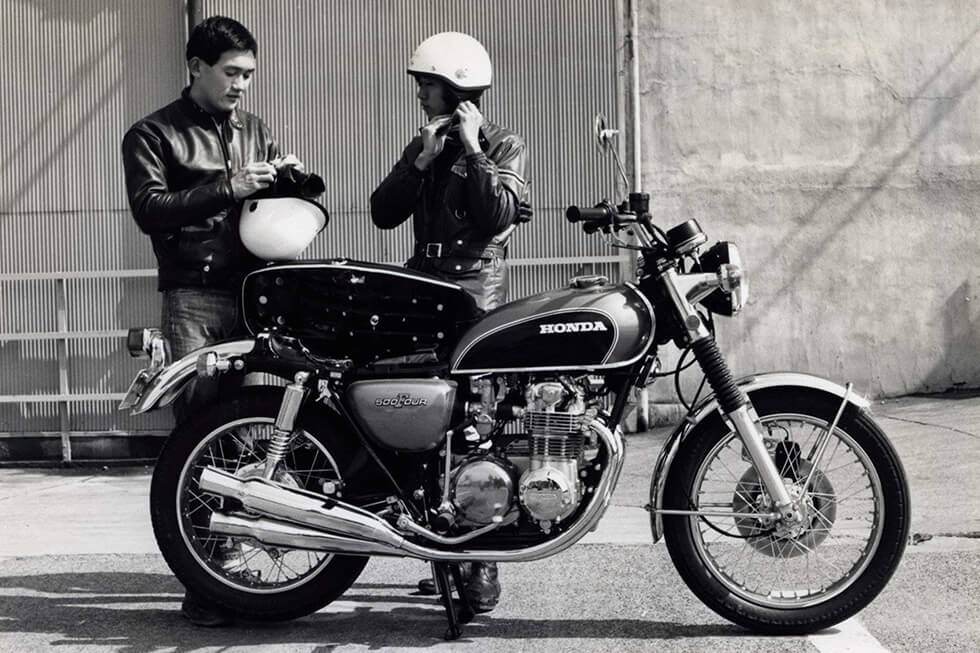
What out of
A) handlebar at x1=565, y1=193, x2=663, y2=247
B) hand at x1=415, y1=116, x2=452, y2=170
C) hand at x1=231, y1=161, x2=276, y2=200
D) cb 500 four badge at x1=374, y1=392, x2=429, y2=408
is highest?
hand at x1=415, y1=116, x2=452, y2=170

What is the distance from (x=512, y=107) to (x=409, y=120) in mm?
680

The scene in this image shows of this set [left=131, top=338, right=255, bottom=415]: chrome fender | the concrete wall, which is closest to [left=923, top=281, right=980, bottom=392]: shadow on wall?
the concrete wall

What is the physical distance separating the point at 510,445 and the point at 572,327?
0.47 m

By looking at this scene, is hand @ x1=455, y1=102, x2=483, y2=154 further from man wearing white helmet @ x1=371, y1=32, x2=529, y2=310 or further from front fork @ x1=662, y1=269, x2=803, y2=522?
front fork @ x1=662, y1=269, x2=803, y2=522

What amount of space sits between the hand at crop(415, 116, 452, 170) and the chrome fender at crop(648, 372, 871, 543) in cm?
129

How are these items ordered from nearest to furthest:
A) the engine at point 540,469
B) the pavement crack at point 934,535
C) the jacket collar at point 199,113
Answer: the engine at point 540,469 → the jacket collar at point 199,113 → the pavement crack at point 934,535

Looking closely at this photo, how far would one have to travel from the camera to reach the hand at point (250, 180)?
17.0 feet

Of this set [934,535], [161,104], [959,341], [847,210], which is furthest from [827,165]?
[161,104]

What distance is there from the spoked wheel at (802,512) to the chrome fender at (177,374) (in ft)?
5.07

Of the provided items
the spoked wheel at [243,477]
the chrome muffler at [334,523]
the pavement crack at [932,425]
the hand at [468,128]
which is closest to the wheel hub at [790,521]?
the chrome muffler at [334,523]

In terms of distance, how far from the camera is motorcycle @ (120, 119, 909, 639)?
479 centimetres

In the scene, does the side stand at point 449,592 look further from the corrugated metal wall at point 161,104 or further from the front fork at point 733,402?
the corrugated metal wall at point 161,104

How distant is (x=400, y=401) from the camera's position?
4.87 metres

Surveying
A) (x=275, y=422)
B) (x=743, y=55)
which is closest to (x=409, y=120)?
(x=743, y=55)
